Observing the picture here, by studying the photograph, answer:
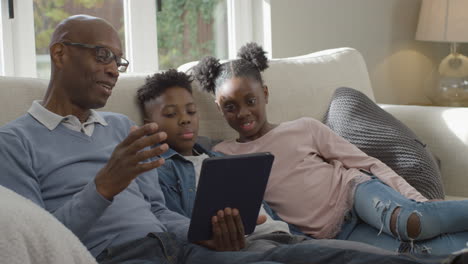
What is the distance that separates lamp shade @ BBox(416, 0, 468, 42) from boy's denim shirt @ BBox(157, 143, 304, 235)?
7.04ft

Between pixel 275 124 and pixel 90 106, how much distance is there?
757 mm

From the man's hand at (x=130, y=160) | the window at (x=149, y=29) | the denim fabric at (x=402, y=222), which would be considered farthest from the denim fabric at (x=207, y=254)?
the window at (x=149, y=29)

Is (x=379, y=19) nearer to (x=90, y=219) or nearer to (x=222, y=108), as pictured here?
(x=222, y=108)

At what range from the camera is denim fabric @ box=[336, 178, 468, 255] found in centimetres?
178

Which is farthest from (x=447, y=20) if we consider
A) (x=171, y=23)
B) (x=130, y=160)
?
(x=130, y=160)

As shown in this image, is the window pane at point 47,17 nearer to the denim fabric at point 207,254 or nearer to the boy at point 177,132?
the boy at point 177,132

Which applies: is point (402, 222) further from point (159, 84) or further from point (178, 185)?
point (159, 84)

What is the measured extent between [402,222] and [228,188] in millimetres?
592

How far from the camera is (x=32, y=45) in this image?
2451mm

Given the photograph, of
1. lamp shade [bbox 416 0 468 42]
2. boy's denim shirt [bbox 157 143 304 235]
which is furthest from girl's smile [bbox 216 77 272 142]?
lamp shade [bbox 416 0 468 42]

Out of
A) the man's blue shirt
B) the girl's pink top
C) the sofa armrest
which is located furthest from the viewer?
the sofa armrest

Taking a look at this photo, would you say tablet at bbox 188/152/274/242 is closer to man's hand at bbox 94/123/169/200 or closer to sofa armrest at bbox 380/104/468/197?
man's hand at bbox 94/123/169/200

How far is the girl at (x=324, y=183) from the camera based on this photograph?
1805 millimetres

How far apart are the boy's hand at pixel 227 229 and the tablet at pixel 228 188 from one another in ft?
0.05
